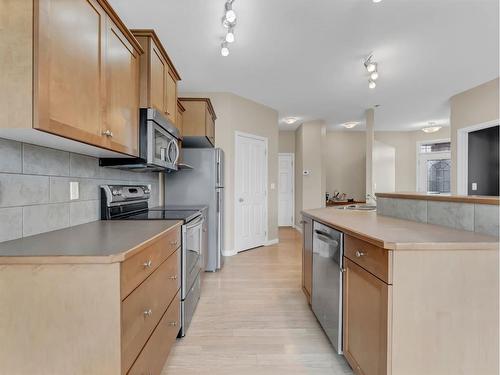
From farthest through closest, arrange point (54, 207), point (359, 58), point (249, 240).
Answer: point (249, 240) < point (359, 58) < point (54, 207)

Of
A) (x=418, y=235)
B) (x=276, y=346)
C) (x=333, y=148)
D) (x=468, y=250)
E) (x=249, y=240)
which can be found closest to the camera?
(x=468, y=250)

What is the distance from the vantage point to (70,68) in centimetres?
110

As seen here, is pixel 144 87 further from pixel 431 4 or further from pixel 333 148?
pixel 333 148

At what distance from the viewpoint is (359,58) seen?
10.1 feet

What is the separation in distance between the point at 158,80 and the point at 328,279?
197cm

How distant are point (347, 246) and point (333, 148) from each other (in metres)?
6.20

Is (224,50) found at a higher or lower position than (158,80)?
higher

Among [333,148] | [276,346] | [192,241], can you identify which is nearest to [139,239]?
[192,241]

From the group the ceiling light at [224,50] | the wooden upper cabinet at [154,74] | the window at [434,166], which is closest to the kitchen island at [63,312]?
the wooden upper cabinet at [154,74]

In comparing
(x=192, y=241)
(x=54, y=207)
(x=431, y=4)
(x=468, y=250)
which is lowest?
(x=192, y=241)

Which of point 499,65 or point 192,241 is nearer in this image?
point 192,241

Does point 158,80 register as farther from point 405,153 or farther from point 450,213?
point 405,153

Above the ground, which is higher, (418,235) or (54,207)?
(54,207)

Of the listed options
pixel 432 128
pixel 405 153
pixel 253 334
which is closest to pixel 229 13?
pixel 253 334
